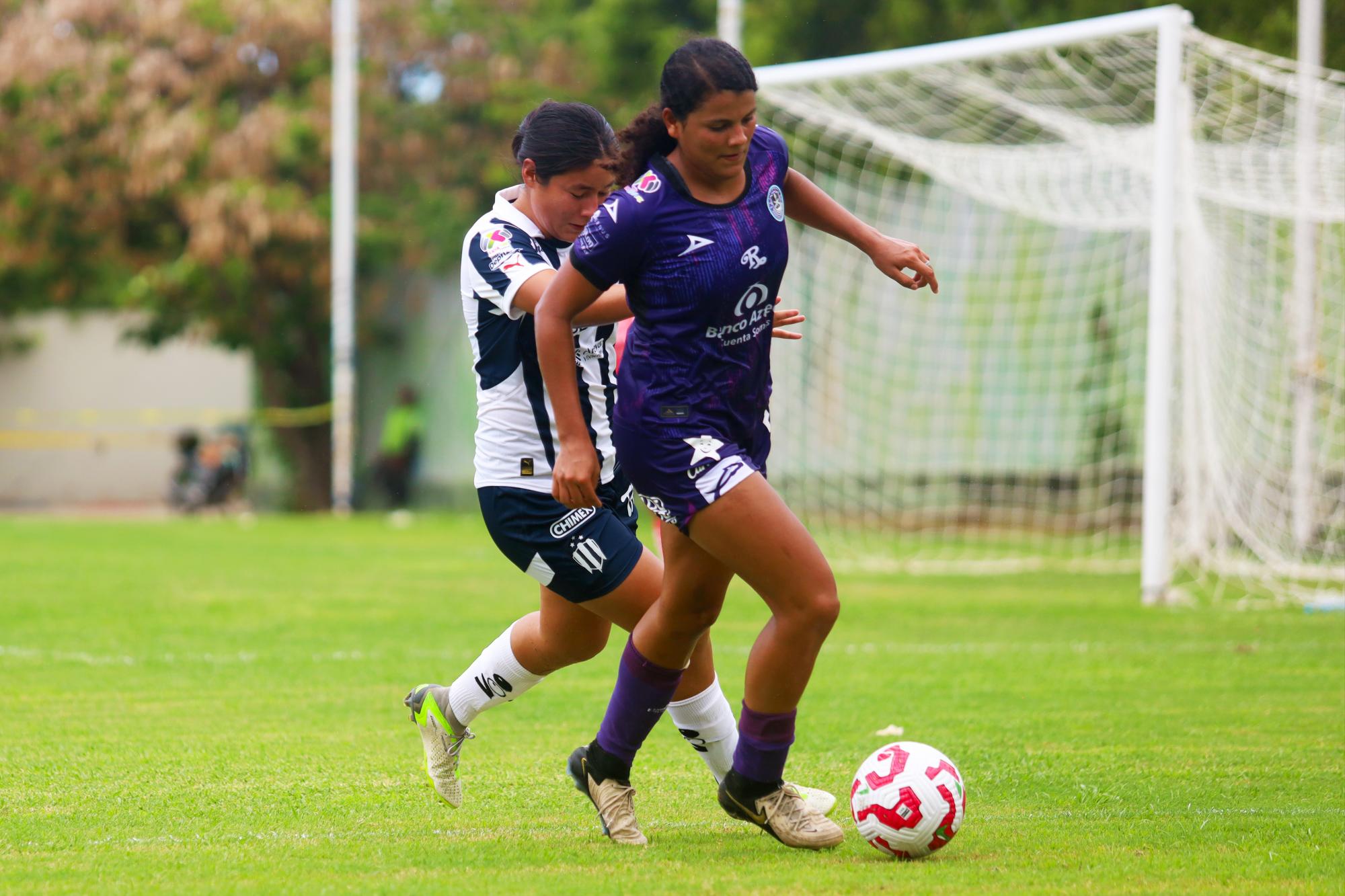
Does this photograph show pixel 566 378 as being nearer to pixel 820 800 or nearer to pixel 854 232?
pixel 854 232

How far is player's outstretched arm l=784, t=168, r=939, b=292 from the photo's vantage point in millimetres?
4484

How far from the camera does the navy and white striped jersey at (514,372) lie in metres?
4.52

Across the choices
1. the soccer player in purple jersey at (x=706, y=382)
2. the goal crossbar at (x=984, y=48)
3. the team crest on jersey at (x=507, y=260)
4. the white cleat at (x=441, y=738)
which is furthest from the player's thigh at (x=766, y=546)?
the goal crossbar at (x=984, y=48)

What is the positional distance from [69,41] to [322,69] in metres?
3.58

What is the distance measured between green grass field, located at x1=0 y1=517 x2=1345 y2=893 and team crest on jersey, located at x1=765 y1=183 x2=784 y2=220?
1.68 m

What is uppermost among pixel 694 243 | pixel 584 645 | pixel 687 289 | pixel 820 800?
pixel 694 243

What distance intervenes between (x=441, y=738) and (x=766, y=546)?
137cm

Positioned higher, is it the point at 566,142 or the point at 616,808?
the point at 566,142

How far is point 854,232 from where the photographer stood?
454 centimetres

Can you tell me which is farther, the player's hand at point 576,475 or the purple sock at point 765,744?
the purple sock at point 765,744

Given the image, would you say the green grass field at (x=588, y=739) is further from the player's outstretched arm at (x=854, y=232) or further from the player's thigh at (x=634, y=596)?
the player's outstretched arm at (x=854, y=232)

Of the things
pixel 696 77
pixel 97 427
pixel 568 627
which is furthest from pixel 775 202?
pixel 97 427

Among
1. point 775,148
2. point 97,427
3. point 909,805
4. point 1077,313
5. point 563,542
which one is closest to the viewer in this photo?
point 909,805

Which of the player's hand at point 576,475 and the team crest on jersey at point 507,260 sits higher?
the team crest on jersey at point 507,260
